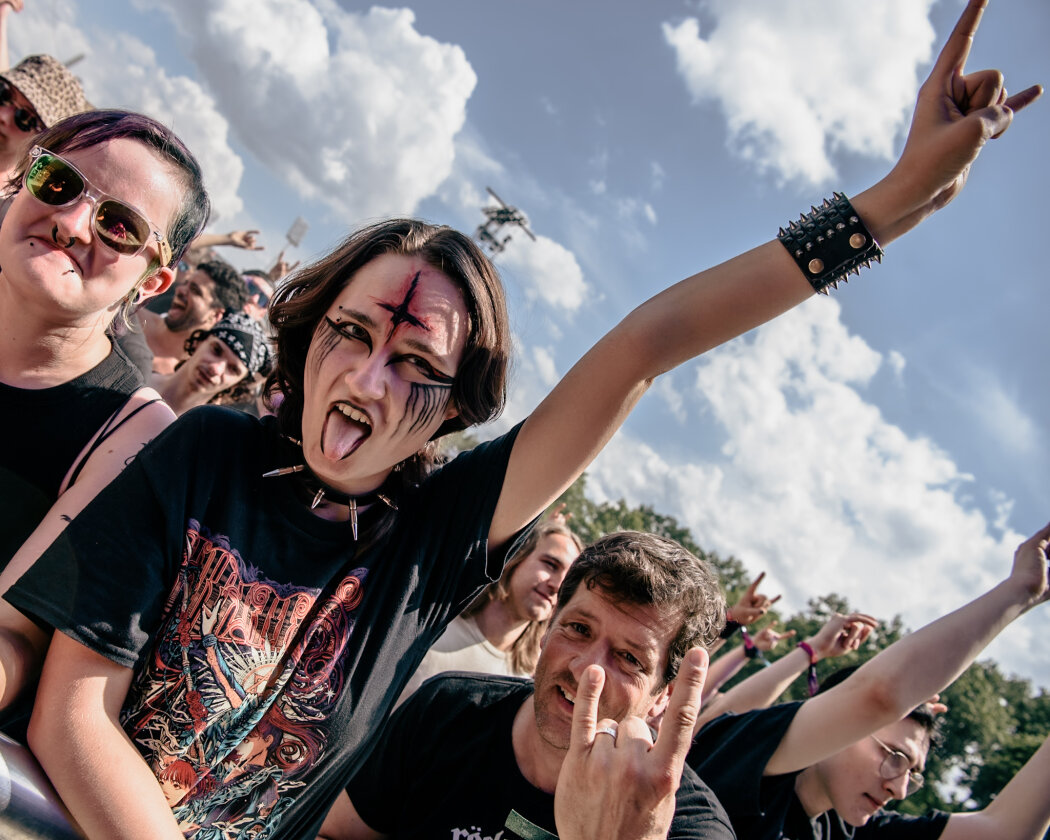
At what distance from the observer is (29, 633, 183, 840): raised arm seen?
4.40ft

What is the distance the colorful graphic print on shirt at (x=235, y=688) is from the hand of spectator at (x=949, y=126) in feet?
5.03

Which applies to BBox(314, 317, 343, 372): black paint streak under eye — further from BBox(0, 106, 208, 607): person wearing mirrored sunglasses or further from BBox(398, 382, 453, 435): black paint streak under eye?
BBox(0, 106, 208, 607): person wearing mirrored sunglasses

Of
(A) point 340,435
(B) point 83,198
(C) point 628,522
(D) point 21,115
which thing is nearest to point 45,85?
(D) point 21,115

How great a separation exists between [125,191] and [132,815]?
149 cm

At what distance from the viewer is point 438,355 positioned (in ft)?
5.93

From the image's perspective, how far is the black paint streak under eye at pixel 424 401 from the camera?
1.78 m

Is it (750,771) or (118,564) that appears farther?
(750,771)

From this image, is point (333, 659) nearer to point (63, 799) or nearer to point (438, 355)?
point (63, 799)

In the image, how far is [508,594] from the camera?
417 cm

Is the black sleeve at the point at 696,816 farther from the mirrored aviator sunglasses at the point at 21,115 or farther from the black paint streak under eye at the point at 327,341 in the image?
the mirrored aviator sunglasses at the point at 21,115

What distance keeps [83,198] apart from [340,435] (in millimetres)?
935

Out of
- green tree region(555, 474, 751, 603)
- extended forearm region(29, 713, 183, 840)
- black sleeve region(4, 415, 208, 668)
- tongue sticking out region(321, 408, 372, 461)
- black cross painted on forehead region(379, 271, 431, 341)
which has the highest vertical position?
green tree region(555, 474, 751, 603)

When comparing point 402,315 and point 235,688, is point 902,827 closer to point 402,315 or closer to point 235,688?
point 235,688

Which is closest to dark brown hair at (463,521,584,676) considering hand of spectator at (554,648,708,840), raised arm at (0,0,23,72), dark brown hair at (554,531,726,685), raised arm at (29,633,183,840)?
dark brown hair at (554,531,726,685)
